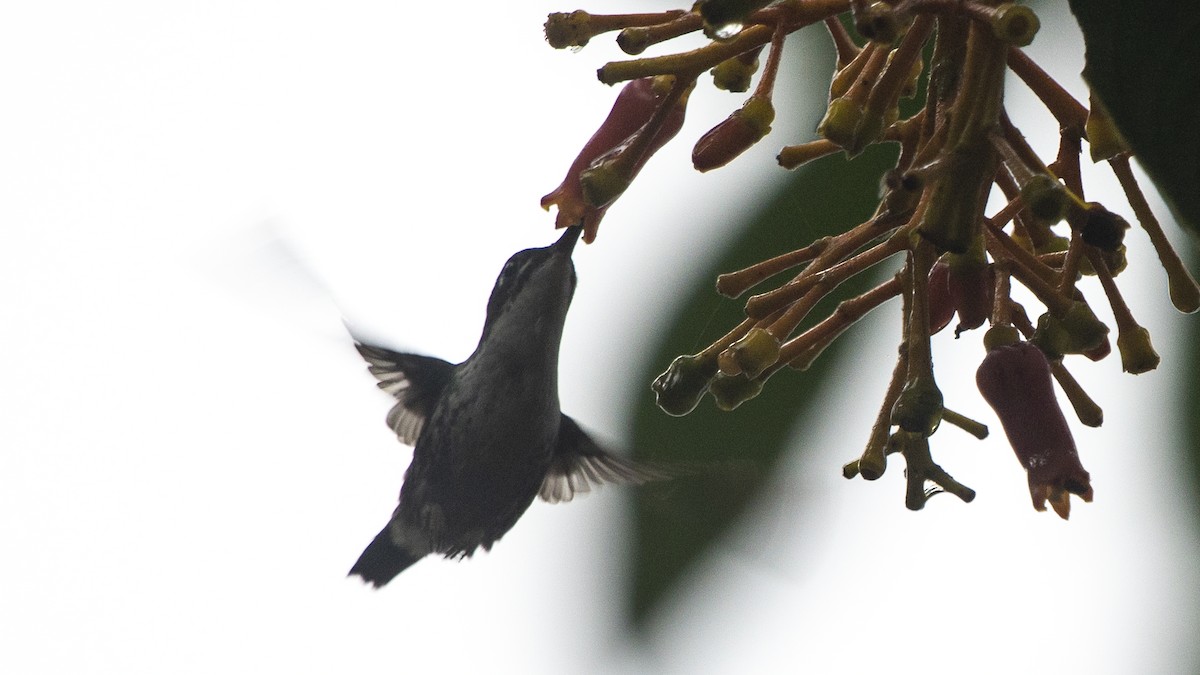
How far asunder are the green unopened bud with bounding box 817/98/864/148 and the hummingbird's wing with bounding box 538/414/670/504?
135cm

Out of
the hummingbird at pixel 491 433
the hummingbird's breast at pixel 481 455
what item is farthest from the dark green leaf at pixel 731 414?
the hummingbird's breast at pixel 481 455

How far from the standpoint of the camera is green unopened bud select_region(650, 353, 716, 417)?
1445mm

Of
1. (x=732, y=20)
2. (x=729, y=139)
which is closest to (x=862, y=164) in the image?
(x=729, y=139)

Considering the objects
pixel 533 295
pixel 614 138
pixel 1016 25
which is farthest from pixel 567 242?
pixel 1016 25

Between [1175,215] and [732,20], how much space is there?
0.46m

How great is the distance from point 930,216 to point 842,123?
182 mm

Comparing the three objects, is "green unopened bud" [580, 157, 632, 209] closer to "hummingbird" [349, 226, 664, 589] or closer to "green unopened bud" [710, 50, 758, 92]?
"green unopened bud" [710, 50, 758, 92]

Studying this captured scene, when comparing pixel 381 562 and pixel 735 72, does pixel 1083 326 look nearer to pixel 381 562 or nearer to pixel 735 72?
pixel 735 72

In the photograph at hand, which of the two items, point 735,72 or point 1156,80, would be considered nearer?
point 1156,80

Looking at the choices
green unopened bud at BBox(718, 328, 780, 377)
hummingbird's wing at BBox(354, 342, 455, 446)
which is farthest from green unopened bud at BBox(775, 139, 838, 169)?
hummingbird's wing at BBox(354, 342, 455, 446)

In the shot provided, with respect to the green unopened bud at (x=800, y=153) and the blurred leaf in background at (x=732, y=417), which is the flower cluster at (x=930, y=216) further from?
the blurred leaf in background at (x=732, y=417)

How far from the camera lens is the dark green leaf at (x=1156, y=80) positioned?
850 mm

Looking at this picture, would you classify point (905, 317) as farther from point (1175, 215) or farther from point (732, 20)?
point (1175, 215)

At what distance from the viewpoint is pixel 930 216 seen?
1114 mm
